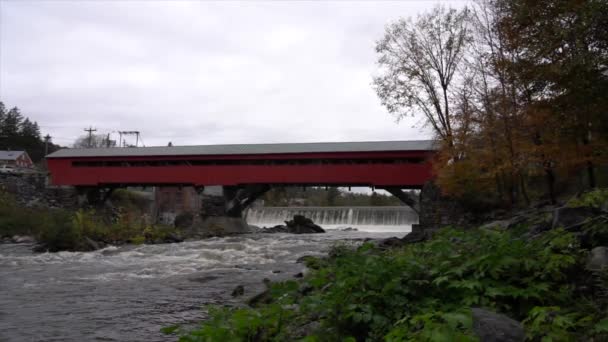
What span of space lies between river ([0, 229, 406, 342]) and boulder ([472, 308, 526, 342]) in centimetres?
316

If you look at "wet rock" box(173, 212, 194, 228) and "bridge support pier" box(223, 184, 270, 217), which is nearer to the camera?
"bridge support pier" box(223, 184, 270, 217)

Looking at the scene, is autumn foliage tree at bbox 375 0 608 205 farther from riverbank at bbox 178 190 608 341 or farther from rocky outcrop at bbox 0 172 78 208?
rocky outcrop at bbox 0 172 78 208

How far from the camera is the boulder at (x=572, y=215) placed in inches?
150

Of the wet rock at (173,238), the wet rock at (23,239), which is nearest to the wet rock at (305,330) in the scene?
the wet rock at (173,238)

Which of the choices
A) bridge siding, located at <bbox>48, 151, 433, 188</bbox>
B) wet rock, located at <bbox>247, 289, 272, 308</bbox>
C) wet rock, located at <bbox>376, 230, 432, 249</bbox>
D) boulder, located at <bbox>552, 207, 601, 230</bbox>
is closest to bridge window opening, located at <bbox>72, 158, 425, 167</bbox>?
bridge siding, located at <bbox>48, 151, 433, 188</bbox>

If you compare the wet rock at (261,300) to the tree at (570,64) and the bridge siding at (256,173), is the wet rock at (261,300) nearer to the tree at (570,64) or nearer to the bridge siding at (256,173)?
the tree at (570,64)

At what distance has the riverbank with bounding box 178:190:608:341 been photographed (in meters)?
2.45

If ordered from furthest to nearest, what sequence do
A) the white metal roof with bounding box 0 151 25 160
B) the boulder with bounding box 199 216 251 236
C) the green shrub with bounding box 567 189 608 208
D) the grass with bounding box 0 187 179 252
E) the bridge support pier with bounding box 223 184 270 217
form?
the white metal roof with bounding box 0 151 25 160 < the bridge support pier with bounding box 223 184 270 217 < the boulder with bounding box 199 216 251 236 < the grass with bounding box 0 187 179 252 < the green shrub with bounding box 567 189 608 208

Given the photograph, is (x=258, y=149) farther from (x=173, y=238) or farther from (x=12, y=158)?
(x=12, y=158)

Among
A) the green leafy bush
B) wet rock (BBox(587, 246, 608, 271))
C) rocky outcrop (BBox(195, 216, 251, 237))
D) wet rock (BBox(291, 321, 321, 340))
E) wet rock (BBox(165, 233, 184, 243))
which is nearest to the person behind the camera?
the green leafy bush

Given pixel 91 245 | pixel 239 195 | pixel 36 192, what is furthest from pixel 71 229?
pixel 36 192

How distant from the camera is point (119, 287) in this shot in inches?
287

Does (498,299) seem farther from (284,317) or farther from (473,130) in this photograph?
(473,130)

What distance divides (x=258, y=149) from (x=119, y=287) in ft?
43.6
